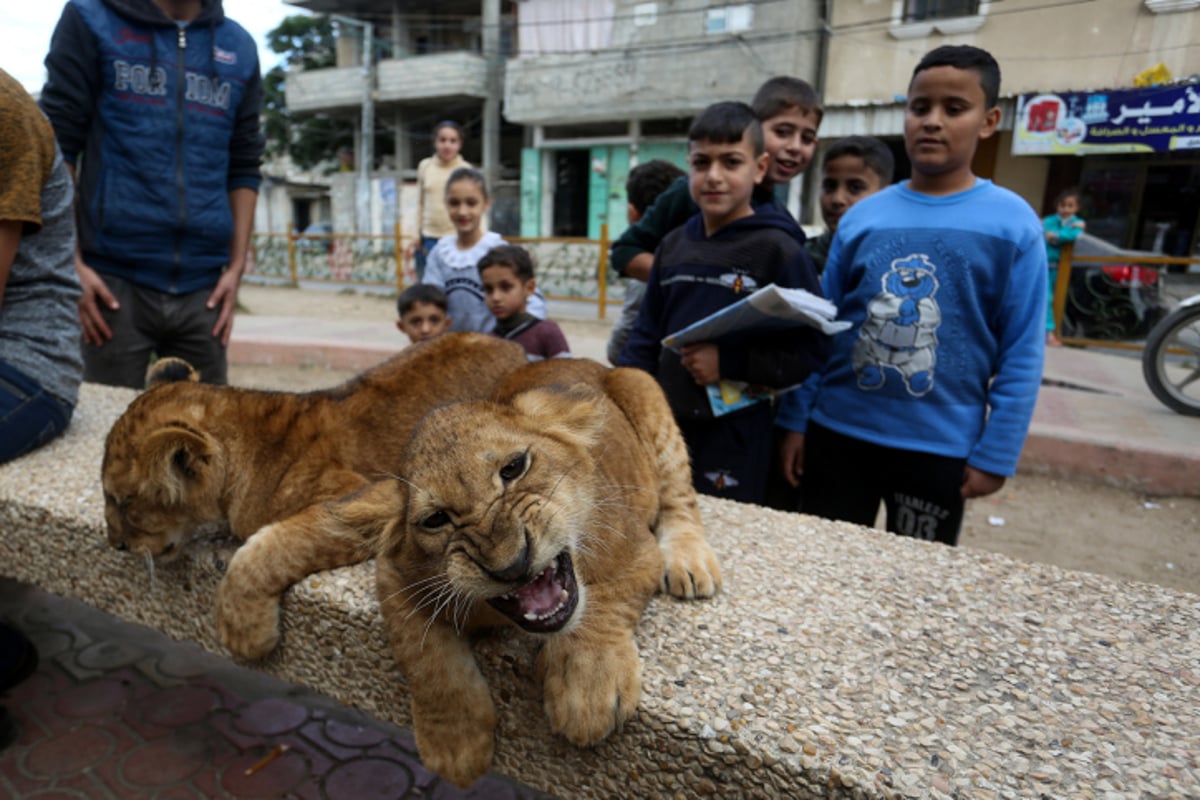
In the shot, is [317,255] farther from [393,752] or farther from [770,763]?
[770,763]

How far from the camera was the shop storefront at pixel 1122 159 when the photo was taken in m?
11.4

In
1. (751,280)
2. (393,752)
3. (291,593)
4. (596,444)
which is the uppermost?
(751,280)

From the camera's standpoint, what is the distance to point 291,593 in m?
2.22

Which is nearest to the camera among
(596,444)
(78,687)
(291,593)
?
(596,444)

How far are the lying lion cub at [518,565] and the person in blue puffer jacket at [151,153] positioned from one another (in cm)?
258

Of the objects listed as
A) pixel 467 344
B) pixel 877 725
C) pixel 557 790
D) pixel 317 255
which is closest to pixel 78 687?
pixel 467 344

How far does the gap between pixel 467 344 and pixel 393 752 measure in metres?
1.62

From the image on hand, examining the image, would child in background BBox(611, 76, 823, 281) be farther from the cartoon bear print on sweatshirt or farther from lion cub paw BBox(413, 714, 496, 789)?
lion cub paw BBox(413, 714, 496, 789)

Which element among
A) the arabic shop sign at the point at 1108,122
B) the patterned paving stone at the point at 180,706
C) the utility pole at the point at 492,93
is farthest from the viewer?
the utility pole at the point at 492,93

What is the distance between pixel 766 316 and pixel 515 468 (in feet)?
4.08

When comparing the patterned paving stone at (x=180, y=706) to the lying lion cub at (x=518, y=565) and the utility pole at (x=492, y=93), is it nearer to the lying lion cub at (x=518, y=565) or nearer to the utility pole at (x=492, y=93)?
the lying lion cub at (x=518, y=565)

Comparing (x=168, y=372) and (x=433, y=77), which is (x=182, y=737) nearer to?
(x=168, y=372)

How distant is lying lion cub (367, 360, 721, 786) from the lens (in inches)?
63.5

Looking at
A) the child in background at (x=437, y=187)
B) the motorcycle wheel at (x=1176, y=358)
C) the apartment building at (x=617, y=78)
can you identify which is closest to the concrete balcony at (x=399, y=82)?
the apartment building at (x=617, y=78)
